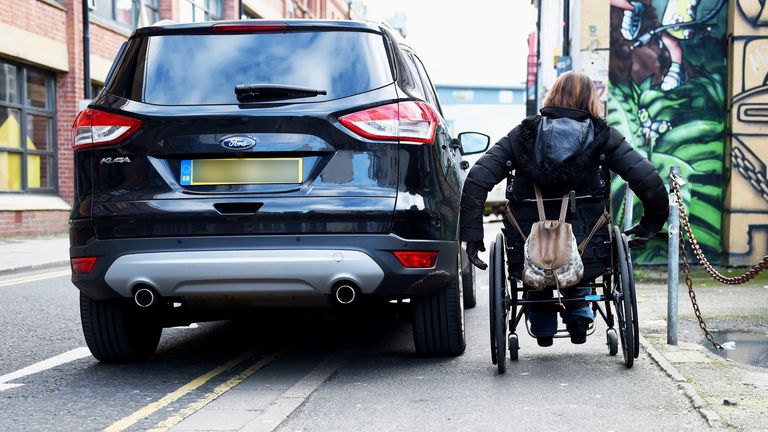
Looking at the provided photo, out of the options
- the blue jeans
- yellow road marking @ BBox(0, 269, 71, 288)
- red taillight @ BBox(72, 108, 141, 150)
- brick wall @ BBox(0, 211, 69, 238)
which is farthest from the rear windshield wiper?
brick wall @ BBox(0, 211, 69, 238)

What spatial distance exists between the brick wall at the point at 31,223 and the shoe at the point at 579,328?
16.1 m

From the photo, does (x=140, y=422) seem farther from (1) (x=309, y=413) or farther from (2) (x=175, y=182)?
(2) (x=175, y=182)

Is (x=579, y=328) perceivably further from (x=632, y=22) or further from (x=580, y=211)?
(x=632, y=22)

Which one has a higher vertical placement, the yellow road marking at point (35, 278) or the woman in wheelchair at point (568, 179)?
the woman in wheelchair at point (568, 179)

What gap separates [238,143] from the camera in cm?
500

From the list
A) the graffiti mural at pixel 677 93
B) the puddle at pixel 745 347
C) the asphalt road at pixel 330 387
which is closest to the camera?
the asphalt road at pixel 330 387

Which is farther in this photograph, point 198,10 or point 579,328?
point 198,10

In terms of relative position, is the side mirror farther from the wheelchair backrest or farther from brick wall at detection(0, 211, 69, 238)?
brick wall at detection(0, 211, 69, 238)

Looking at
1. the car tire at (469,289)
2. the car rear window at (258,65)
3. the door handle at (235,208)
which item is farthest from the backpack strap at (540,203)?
the car tire at (469,289)

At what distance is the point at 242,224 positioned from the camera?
4926 mm

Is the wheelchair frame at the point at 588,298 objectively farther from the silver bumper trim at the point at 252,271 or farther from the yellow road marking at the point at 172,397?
the yellow road marking at the point at 172,397

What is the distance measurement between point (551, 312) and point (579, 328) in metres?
Answer: 0.17

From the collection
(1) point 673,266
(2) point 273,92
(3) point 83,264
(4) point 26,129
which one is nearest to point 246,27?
(2) point 273,92

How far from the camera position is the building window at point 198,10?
29.3 meters
